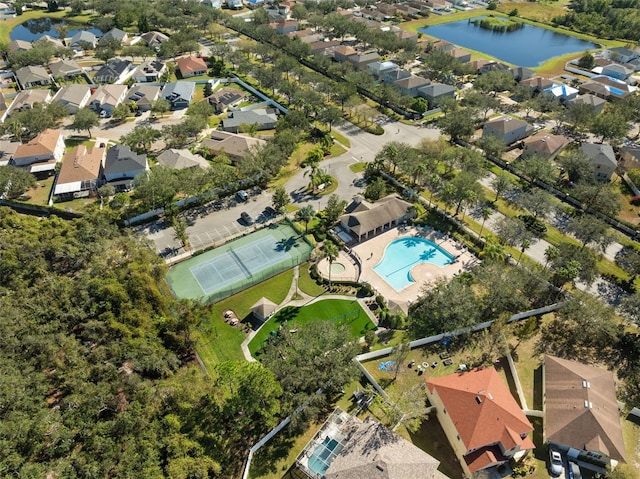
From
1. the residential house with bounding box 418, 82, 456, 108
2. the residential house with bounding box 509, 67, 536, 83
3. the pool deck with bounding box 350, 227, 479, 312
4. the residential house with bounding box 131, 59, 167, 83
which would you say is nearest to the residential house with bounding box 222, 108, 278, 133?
the residential house with bounding box 131, 59, 167, 83

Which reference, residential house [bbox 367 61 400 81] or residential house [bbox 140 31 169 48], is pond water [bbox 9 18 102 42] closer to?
residential house [bbox 140 31 169 48]

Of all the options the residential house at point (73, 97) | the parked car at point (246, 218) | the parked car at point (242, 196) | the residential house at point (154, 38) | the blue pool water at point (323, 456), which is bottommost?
the blue pool water at point (323, 456)

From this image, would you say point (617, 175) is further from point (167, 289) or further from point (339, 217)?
point (167, 289)

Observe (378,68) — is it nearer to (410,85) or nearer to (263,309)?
(410,85)

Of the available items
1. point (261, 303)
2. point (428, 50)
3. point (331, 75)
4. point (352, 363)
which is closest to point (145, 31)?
point (331, 75)

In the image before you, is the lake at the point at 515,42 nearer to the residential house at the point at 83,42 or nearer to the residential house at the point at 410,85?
the residential house at the point at 410,85

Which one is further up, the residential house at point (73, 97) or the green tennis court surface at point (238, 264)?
the residential house at point (73, 97)

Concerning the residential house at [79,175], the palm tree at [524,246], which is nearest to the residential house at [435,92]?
the palm tree at [524,246]
